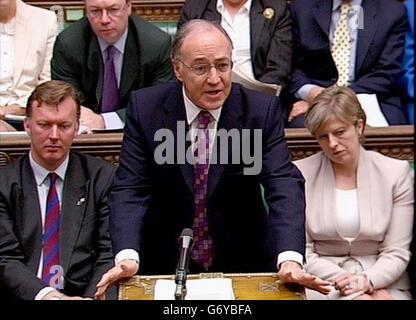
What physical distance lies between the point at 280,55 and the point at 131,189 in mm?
991

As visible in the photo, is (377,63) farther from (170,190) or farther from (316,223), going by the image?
(170,190)

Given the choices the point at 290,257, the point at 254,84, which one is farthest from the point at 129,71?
the point at 290,257

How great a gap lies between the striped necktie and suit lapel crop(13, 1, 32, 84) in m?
0.93

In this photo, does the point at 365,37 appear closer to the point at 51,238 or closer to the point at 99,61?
the point at 99,61

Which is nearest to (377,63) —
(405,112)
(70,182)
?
(405,112)

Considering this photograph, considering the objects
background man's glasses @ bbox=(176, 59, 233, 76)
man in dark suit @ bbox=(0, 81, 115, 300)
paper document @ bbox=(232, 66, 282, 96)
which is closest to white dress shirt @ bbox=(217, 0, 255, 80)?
paper document @ bbox=(232, 66, 282, 96)

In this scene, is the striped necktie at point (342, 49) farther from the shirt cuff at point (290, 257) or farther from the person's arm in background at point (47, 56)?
the shirt cuff at point (290, 257)

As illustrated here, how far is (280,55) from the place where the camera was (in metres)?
3.22

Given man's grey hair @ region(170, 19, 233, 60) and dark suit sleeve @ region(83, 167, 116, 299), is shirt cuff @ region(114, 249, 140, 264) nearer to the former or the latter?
dark suit sleeve @ region(83, 167, 116, 299)

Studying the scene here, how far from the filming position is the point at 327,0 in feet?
10.7

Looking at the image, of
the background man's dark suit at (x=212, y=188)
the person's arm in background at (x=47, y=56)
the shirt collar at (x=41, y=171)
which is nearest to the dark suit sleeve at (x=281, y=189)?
the background man's dark suit at (x=212, y=188)

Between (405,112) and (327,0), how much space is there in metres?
0.42

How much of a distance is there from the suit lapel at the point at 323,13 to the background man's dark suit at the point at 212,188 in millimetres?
775

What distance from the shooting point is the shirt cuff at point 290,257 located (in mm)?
2207
